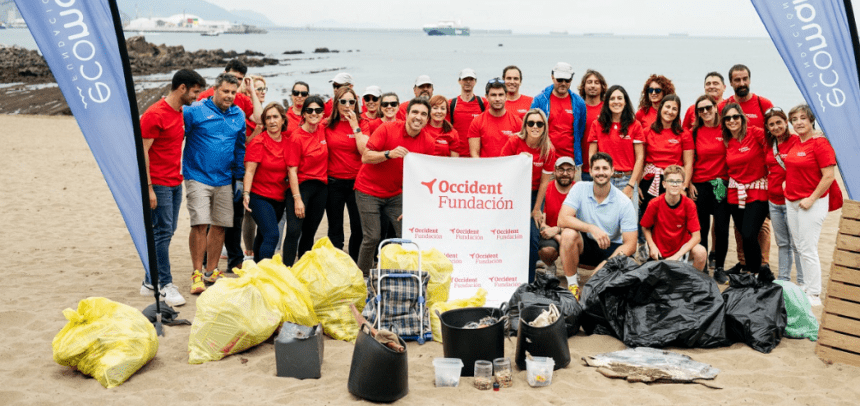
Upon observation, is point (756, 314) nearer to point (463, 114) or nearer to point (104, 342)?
point (463, 114)

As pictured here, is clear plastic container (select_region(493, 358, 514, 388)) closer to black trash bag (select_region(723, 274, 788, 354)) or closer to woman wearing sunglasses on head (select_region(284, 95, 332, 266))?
black trash bag (select_region(723, 274, 788, 354))

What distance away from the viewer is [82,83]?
4676 mm

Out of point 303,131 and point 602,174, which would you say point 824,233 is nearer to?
point 602,174

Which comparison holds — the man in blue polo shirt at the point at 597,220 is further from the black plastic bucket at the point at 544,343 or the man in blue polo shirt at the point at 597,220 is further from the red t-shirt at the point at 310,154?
the red t-shirt at the point at 310,154

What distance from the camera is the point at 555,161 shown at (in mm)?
7180

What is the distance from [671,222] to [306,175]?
345 cm

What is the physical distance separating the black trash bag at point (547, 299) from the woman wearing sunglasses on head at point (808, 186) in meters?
2.41

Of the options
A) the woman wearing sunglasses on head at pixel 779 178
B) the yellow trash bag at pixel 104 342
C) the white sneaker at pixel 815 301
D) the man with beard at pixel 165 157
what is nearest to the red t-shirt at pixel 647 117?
the woman wearing sunglasses on head at pixel 779 178

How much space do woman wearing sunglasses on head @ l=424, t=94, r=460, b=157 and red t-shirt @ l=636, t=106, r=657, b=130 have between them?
84.3 inches

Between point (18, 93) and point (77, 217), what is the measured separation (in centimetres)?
2689

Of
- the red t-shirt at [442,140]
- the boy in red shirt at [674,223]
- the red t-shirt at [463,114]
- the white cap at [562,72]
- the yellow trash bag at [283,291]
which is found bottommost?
the yellow trash bag at [283,291]

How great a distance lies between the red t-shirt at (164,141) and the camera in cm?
Result: 604

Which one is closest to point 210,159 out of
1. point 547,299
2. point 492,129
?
point 492,129

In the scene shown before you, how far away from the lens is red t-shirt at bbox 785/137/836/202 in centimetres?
625
